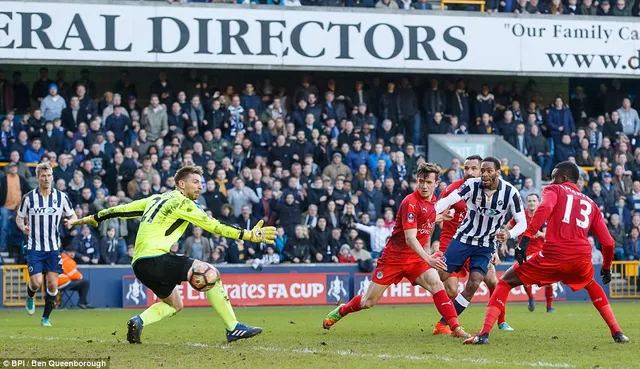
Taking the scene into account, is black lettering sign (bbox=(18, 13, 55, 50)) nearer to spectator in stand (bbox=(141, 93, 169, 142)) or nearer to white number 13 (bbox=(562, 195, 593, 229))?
spectator in stand (bbox=(141, 93, 169, 142))

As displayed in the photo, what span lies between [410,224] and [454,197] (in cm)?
99

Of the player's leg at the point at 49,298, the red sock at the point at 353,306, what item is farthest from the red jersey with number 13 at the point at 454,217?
the player's leg at the point at 49,298

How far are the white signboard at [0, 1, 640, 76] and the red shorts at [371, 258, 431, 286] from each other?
1382cm

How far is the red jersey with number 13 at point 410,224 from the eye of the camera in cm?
1277

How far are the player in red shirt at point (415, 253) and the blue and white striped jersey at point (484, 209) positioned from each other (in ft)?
2.03

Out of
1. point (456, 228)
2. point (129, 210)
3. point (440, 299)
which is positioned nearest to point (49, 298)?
point (129, 210)

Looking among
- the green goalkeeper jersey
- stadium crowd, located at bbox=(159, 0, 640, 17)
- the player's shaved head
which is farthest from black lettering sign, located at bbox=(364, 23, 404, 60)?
the green goalkeeper jersey

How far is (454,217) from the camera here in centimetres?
1439

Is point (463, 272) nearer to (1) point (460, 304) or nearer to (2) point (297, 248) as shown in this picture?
(1) point (460, 304)

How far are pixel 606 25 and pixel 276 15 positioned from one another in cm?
842

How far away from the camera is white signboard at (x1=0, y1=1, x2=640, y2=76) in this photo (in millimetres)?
25453

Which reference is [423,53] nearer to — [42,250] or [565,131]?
[565,131]

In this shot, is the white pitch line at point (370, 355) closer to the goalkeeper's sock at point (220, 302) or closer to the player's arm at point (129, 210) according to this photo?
the goalkeeper's sock at point (220, 302)

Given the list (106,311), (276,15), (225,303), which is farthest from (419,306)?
(225,303)
